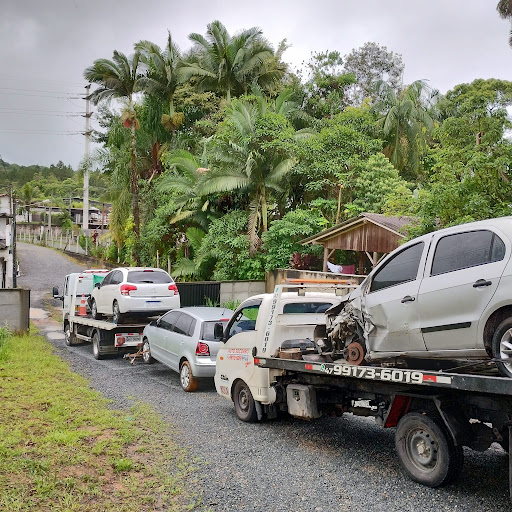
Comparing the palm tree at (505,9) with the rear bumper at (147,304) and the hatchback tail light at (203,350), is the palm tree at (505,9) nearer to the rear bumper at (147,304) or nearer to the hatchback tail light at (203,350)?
the rear bumper at (147,304)

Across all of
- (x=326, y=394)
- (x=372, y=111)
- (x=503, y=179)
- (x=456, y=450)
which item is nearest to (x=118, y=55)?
(x=372, y=111)

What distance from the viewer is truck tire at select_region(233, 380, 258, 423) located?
26.8ft

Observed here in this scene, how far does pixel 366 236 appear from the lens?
748 inches

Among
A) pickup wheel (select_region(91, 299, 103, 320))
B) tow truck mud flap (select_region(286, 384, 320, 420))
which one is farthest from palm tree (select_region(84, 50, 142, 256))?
tow truck mud flap (select_region(286, 384, 320, 420))

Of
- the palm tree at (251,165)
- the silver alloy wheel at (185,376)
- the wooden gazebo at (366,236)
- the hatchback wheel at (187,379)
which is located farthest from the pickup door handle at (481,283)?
the palm tree at (251,165)

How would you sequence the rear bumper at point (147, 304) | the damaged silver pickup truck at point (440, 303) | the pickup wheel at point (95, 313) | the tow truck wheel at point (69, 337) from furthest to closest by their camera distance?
→ the tow truck wheel at point (69, 337), the pickup wheel at point (95, 313), the rear bumper at point (147, 304), the damaged silver pickup truck at point (440, 303)

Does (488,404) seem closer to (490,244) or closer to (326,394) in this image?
(490,244)

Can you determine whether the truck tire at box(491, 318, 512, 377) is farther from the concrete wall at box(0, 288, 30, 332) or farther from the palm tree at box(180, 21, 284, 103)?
the palm tree at box(180, 21, 284, 103)

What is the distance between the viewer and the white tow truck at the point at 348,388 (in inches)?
200

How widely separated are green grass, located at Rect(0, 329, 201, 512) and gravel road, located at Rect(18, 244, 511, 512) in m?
0.35

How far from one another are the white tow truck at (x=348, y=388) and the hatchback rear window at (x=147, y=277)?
495cm

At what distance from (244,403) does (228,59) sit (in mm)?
26402

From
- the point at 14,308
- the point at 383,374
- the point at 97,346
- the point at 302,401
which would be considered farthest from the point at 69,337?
the point at 383,374

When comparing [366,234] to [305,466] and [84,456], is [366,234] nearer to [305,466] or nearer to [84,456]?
[305,466]
